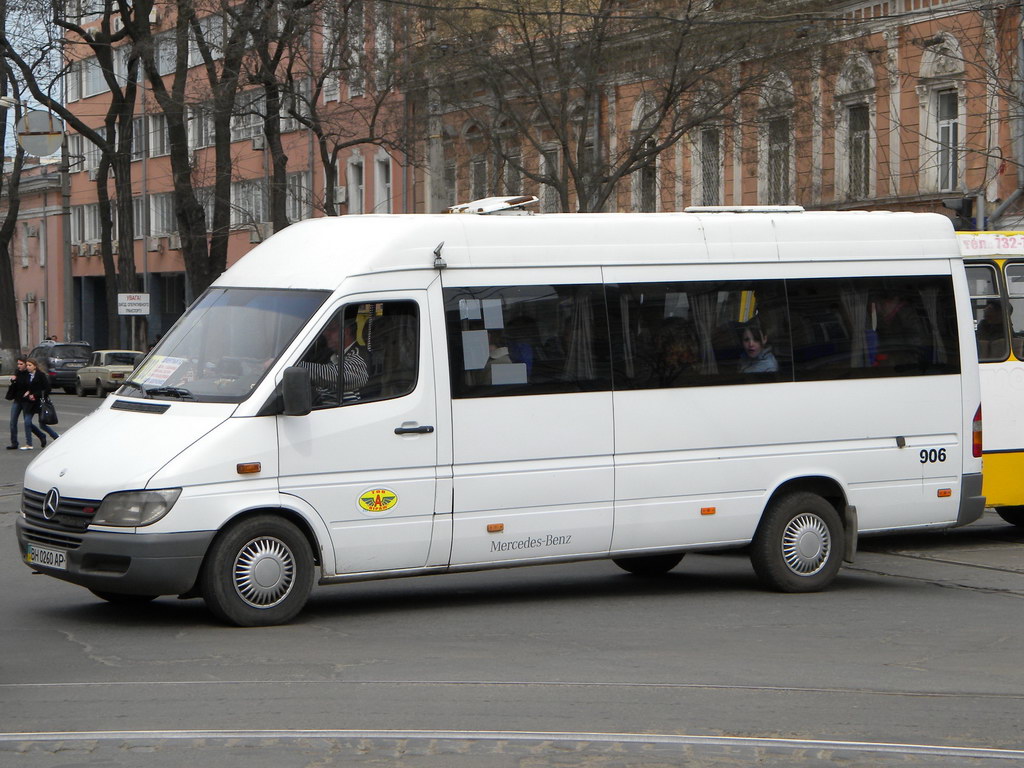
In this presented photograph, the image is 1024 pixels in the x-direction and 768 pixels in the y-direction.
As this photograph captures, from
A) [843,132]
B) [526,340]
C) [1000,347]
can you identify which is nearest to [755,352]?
[526,340]

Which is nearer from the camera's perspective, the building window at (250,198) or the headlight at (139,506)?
the headlight at (139,506)

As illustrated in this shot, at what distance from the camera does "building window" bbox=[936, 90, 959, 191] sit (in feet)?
105

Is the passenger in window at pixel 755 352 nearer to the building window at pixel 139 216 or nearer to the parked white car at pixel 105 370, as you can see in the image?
the parked white car at pixel 105 370

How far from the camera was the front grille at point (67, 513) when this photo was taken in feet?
30.7

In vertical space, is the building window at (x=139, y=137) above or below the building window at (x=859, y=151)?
above

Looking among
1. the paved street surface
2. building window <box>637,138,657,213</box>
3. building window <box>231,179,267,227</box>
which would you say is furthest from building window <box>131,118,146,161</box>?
the paved street surface

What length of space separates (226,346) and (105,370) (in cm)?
4155

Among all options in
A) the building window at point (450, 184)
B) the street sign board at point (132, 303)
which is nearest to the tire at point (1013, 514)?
the building window at point (450, 184)

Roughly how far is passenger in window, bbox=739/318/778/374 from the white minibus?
0.02 metres

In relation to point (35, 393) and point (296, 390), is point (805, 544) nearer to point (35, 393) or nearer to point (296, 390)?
point (296, 390)

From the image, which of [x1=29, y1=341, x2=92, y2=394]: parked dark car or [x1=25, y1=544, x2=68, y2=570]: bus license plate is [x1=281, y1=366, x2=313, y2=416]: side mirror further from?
[x1=29, y1=341, x2=92, y2=394]: parked dark car

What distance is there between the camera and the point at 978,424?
1197 cm

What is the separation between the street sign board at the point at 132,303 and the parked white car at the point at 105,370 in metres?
1.35

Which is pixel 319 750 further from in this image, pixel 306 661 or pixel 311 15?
pixel 311 15
